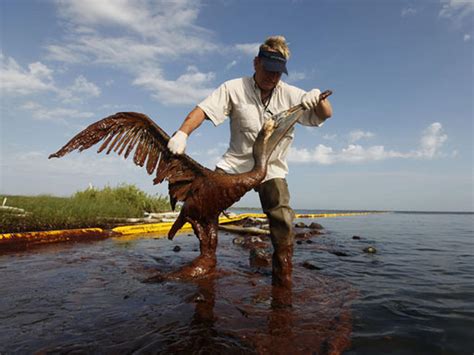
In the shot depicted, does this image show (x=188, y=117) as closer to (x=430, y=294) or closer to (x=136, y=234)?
(x=430, y=294)

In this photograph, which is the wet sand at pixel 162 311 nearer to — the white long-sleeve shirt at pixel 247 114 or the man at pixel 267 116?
the man at pixel 267 116

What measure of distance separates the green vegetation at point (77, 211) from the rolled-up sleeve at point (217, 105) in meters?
4.77

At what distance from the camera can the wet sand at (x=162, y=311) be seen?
199cm

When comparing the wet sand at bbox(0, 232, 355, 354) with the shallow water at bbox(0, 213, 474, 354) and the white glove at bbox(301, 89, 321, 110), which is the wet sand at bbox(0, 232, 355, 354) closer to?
the shallow water at bbox(0, 213, 474, 354)

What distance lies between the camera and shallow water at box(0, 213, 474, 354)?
6.65ft

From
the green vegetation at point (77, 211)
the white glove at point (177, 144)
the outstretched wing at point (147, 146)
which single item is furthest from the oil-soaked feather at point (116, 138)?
the green vegetation at point (77, 211)

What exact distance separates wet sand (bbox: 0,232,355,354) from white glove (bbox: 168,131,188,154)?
57.9 inches

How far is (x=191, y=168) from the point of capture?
358 cm

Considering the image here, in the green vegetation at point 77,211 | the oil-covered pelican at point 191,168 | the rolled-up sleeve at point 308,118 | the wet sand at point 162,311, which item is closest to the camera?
the wet sand at point 162,311

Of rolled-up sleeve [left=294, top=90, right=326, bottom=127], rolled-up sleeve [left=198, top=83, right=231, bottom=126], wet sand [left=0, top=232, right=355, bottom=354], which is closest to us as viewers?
wet sand [left=0, top=232, right=355, bottom=354]

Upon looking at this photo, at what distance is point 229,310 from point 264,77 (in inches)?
104

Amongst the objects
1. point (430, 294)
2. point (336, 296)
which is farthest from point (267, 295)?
point (430, 294)

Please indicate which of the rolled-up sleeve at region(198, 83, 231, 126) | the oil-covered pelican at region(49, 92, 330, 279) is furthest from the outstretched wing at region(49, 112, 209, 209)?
the rolled-up sleeve at region(198, 83, 231, 126)

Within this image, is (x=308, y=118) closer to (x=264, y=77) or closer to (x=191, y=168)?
(x=264, y=77)
